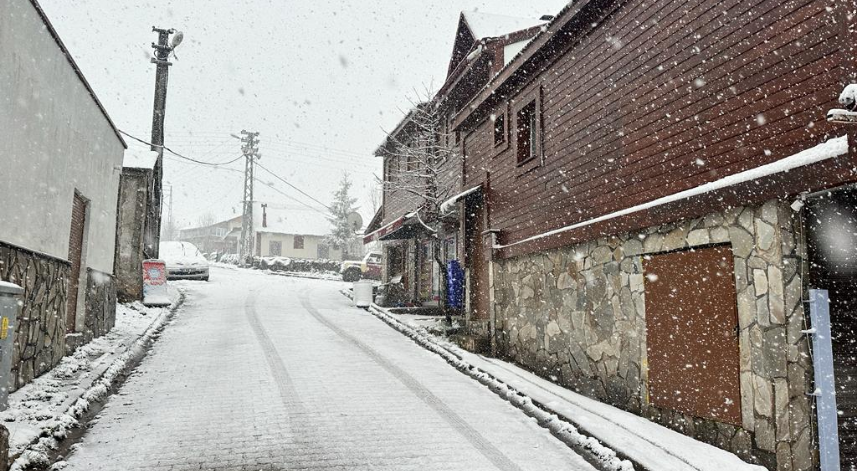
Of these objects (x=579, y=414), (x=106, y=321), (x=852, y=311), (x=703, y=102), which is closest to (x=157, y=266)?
(x=106, y=321)

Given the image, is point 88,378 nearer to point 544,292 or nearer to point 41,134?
point 41,134

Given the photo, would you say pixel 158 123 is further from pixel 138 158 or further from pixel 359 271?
pixel 359 271

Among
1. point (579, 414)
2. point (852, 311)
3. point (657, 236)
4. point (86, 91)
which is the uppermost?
point (86, 91)

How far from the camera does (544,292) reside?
9.90 m

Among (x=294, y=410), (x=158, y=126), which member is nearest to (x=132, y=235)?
(x=158, y=126)

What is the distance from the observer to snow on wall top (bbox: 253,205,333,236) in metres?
62.5

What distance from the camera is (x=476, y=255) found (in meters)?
14.7

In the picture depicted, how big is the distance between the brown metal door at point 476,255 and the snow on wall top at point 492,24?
546 cm

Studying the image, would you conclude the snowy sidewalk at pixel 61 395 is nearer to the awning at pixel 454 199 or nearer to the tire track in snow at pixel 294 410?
the tire track in snow at pixel 294 410

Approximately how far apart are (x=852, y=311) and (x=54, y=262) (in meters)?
9.72

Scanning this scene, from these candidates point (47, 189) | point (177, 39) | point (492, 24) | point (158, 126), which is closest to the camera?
point (47, 189)

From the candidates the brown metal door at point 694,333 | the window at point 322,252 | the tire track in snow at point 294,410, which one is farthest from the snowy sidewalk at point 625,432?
the window at point 322,252

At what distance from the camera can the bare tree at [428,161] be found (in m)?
17.6

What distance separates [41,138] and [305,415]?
499 cm
